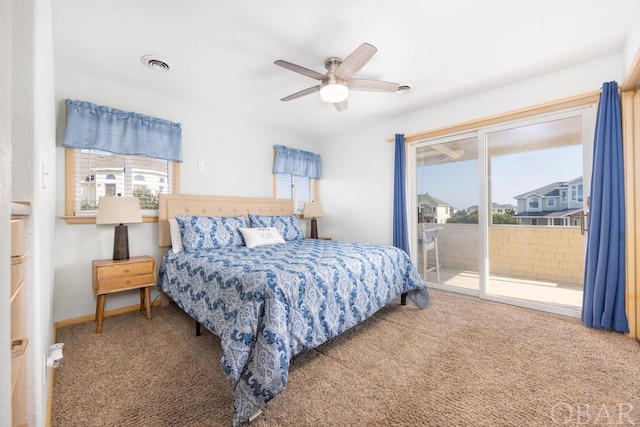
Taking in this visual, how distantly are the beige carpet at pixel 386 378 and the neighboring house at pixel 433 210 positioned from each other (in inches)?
57.6

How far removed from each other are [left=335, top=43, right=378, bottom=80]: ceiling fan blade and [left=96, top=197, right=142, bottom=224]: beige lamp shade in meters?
2.30

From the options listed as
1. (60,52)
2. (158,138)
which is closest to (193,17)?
(60,52)

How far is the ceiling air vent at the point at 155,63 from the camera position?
238 cm

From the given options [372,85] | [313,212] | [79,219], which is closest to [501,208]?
[372,85]

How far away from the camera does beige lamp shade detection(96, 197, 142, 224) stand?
2486 mm

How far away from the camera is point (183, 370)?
181 centimetres

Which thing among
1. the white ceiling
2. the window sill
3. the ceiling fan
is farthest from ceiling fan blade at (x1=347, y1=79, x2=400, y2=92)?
the window sill

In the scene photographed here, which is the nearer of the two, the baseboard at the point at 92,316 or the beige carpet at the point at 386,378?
the beige carpet at the point at 386,378

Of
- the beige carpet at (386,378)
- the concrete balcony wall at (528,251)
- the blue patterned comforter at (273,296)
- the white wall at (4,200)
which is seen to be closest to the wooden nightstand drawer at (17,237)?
the white wall at (4,200)

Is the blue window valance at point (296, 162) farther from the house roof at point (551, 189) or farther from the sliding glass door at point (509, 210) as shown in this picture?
the house roof at point (551, 189)

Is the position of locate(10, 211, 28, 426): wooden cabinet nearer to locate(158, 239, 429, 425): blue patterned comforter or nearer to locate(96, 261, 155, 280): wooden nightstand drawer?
locate(158, 239, 429, 425): blue patterned comforter

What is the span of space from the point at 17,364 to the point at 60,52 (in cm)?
274

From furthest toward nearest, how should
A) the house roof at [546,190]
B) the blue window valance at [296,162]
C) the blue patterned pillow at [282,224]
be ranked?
the blue window valance at [296,162], the blue patterned pillow at [282,224], the house roof at [546,190]

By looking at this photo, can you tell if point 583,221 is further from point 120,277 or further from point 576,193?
point 120,277
